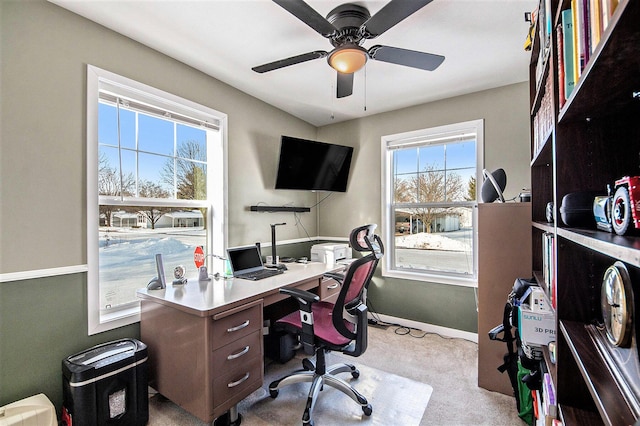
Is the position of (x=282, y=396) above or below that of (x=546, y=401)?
below

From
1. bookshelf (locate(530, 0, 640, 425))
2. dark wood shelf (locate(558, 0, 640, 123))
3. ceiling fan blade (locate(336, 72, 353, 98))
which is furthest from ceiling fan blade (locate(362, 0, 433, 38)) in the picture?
dark wood shelf (locate(558, 0, 640, 123))

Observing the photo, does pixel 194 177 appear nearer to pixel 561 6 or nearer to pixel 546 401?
pixel 561 6

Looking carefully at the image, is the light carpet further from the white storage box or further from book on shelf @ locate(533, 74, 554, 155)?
book on shelf @ locate(533, 74, 554, 155)

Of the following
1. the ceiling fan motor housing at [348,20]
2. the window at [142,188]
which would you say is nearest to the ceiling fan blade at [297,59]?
the ceiling fan motor housing at [348,20]

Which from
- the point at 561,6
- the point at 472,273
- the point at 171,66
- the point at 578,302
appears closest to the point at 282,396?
the point at 578,302

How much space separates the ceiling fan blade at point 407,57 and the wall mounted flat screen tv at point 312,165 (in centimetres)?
141

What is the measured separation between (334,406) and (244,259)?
133cm

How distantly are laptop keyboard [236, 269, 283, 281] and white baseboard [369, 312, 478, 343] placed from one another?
1.56 m

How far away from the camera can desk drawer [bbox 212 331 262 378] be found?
164cm

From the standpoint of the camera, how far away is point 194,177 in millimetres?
2562

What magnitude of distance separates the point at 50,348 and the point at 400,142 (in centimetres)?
Result: 342

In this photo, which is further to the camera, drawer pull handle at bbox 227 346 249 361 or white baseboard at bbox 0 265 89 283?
drawer pull handle at bbox 227 346 249 361

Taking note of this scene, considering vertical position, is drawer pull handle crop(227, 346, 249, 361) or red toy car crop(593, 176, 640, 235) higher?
red toy car crop(593, 176, 640, 235)

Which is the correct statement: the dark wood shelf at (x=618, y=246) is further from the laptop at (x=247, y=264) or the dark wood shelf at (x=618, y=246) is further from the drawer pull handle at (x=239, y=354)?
the laptop at (x=247, y=264)
